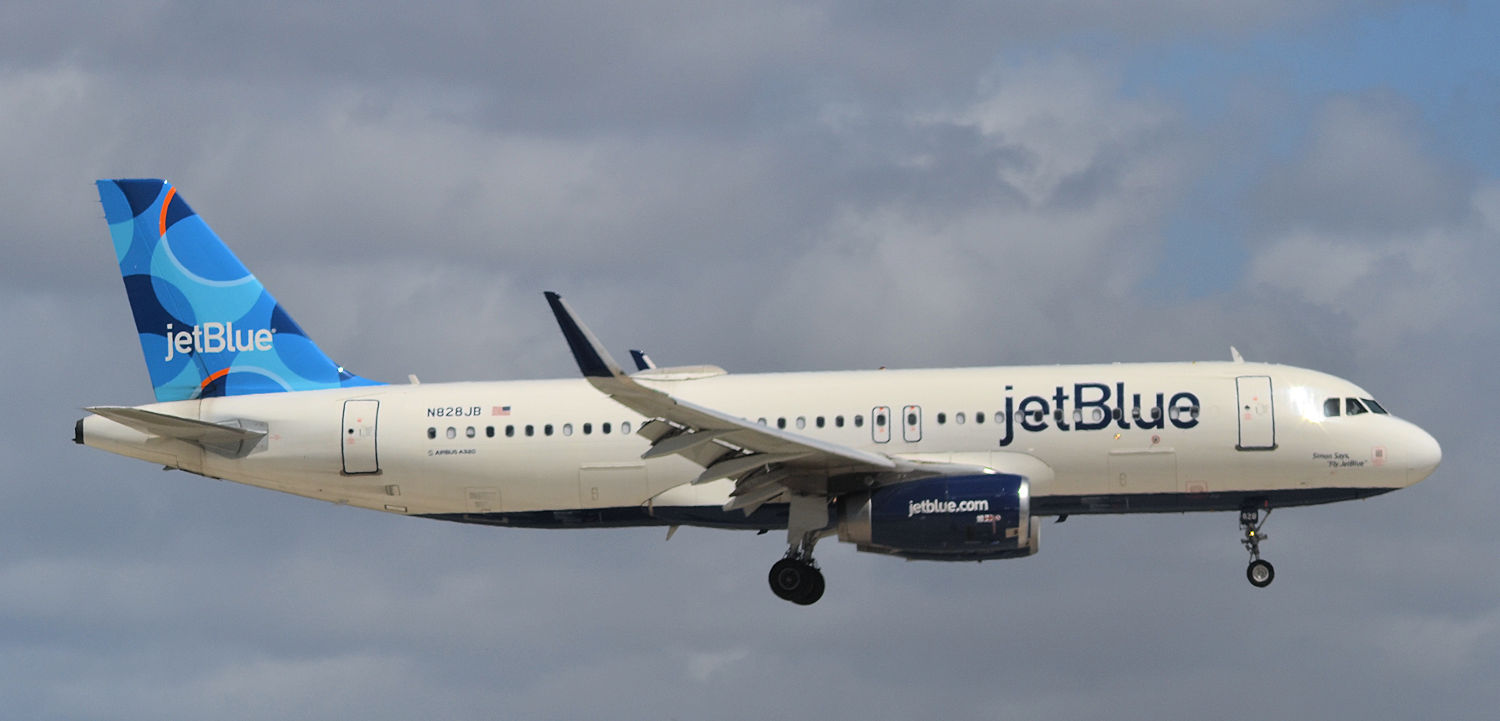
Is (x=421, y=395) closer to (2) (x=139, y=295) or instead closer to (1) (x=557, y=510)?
(1) (x=557, y=510)

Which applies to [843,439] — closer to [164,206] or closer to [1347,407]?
[1347,407]

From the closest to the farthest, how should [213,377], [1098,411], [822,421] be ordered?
[1098,411]
[822,421]
[213,377]

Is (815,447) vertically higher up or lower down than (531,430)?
lower down

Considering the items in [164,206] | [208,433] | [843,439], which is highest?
[164,206]

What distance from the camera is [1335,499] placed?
127 feet

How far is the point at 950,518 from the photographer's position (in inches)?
1442

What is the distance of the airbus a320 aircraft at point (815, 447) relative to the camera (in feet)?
122

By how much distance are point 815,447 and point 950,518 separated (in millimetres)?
2942

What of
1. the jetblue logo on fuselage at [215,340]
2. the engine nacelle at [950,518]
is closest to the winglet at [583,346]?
the engine nacelle at [950,518]

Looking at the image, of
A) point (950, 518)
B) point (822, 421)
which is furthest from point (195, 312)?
point (950, 518)

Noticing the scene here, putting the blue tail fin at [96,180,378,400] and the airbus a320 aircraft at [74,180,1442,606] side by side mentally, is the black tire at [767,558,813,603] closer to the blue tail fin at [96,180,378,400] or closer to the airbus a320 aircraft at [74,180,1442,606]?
the airbus a320 aircraft at [74,180,1442,606]

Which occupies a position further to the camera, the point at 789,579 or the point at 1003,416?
the point at 789,579

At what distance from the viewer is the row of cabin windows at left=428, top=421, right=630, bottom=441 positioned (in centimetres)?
3994

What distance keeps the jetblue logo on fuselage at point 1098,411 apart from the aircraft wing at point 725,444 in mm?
2620
